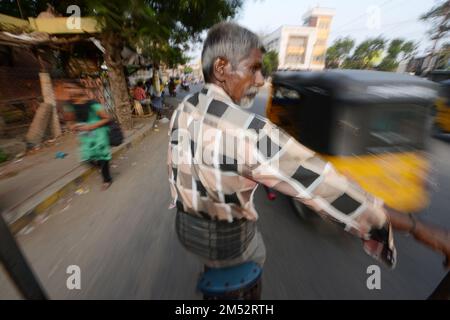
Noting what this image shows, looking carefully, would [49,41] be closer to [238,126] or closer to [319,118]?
[319,118]

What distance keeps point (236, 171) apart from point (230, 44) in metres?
0.59

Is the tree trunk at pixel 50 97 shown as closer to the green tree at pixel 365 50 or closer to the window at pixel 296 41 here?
the green tree at pixel 365 50

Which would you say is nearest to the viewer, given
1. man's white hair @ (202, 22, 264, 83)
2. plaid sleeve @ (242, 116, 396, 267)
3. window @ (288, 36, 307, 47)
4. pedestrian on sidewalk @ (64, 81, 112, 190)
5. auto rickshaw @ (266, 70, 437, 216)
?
plaid sleeve @ (242, 116, 396, 267)

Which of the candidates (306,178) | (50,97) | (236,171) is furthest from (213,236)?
(50,97)

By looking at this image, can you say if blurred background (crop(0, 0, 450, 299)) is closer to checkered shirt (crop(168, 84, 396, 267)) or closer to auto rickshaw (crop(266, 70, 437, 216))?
auto rickshaw (crop(266, 70, 437, 216))

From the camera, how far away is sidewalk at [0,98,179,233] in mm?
3230

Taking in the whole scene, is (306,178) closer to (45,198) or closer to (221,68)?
(221,68)

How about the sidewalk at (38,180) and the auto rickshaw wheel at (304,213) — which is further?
the sidewalk at (38,180)

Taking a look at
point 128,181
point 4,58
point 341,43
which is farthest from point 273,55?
point 128,181

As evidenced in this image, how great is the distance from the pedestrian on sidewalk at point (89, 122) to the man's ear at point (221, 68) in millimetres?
3606

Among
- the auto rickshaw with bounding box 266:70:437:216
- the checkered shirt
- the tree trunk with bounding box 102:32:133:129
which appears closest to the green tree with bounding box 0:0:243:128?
the tree trunk with bounding box 102:32:133:129

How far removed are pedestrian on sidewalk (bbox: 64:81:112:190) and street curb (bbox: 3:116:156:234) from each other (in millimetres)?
542

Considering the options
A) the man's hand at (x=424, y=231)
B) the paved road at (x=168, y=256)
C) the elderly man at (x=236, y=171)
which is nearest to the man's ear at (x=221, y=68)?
the elderly man at (x=236, y=171)

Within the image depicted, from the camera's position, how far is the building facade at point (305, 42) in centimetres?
5425
